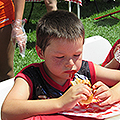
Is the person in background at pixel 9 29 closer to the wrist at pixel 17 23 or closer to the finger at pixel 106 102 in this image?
the wrist at pixel 17 23

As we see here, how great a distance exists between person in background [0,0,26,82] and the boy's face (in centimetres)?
63

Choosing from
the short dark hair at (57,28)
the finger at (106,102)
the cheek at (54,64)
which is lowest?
the finger at (106,102)

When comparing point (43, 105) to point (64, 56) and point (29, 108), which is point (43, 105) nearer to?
point (29, 108)

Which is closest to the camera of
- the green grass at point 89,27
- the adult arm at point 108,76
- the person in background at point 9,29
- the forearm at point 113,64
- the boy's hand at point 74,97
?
the boy's hand at point 74,97

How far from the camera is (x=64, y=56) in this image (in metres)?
0.84

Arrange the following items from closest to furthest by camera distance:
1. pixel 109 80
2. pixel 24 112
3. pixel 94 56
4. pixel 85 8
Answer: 1. pixel 24 112
2. pixel 109 80
3. pixel 94 56
4. pixel 85 8

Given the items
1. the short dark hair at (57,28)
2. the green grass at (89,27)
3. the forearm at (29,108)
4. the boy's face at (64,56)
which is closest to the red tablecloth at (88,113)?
the forearm at (29,108)

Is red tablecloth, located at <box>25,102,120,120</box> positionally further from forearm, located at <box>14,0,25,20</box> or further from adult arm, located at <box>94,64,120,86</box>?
forearm, located at <box>14,0,25,20</box>

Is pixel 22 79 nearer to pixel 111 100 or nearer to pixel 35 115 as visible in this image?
pixel 35 115

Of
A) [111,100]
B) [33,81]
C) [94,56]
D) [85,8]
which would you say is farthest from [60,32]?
[85,8]

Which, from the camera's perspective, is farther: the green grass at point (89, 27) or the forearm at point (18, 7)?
the green grass at point (89, 27)

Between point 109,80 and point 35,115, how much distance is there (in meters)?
0.49

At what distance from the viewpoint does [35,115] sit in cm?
80

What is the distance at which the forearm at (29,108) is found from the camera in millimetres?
788
